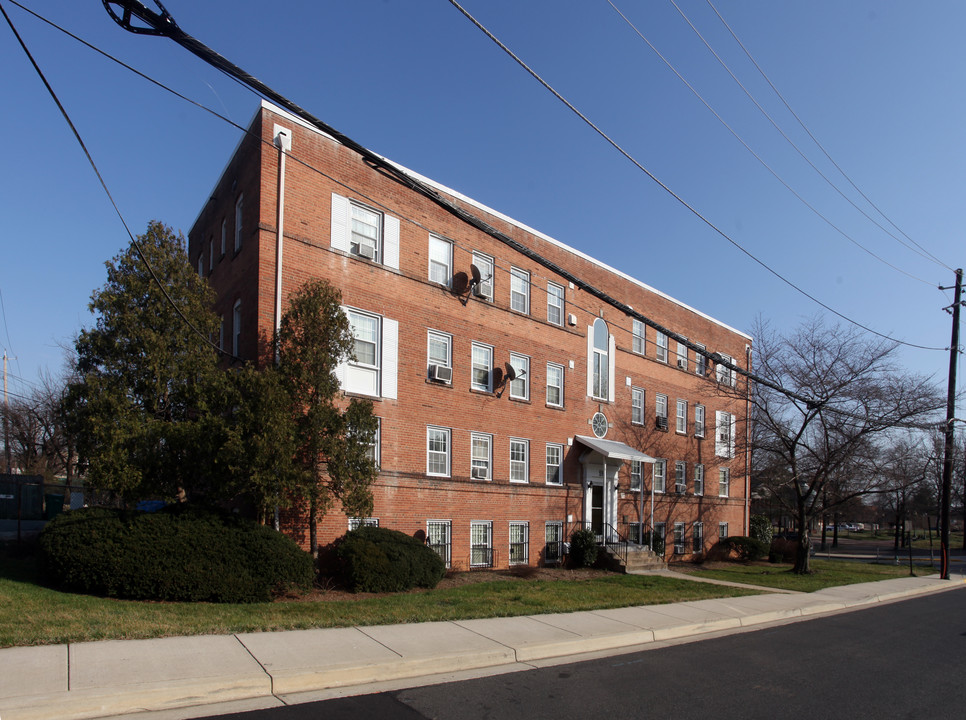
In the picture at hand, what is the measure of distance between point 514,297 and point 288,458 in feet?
35.2

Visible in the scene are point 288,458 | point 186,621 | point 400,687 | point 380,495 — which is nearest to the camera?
point 400,687

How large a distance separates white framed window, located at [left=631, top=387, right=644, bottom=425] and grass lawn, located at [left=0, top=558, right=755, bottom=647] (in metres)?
11.0

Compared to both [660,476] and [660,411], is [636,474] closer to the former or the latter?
[660,476]

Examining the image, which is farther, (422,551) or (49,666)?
(422,551)

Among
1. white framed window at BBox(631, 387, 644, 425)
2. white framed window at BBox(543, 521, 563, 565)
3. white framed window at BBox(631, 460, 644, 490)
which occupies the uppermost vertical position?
white framed window at BBox(631, 387, 644, 425)

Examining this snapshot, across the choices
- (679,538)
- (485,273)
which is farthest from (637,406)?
(485,273)

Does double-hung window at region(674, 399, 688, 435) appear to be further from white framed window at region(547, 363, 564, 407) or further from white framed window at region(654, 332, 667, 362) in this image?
white framed window at region(547, 363, 564, 407)

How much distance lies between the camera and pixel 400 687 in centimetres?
786

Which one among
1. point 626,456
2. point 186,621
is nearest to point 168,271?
point 186,621

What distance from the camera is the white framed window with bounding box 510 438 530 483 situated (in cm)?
2167

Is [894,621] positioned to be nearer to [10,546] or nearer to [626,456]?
[626,456]

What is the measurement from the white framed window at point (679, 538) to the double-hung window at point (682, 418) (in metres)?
3.86

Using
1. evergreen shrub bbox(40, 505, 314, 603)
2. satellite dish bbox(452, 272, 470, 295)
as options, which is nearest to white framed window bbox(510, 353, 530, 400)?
satellite dish bbox(452, 272, 470, 295)

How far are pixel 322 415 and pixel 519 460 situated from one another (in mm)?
8882
